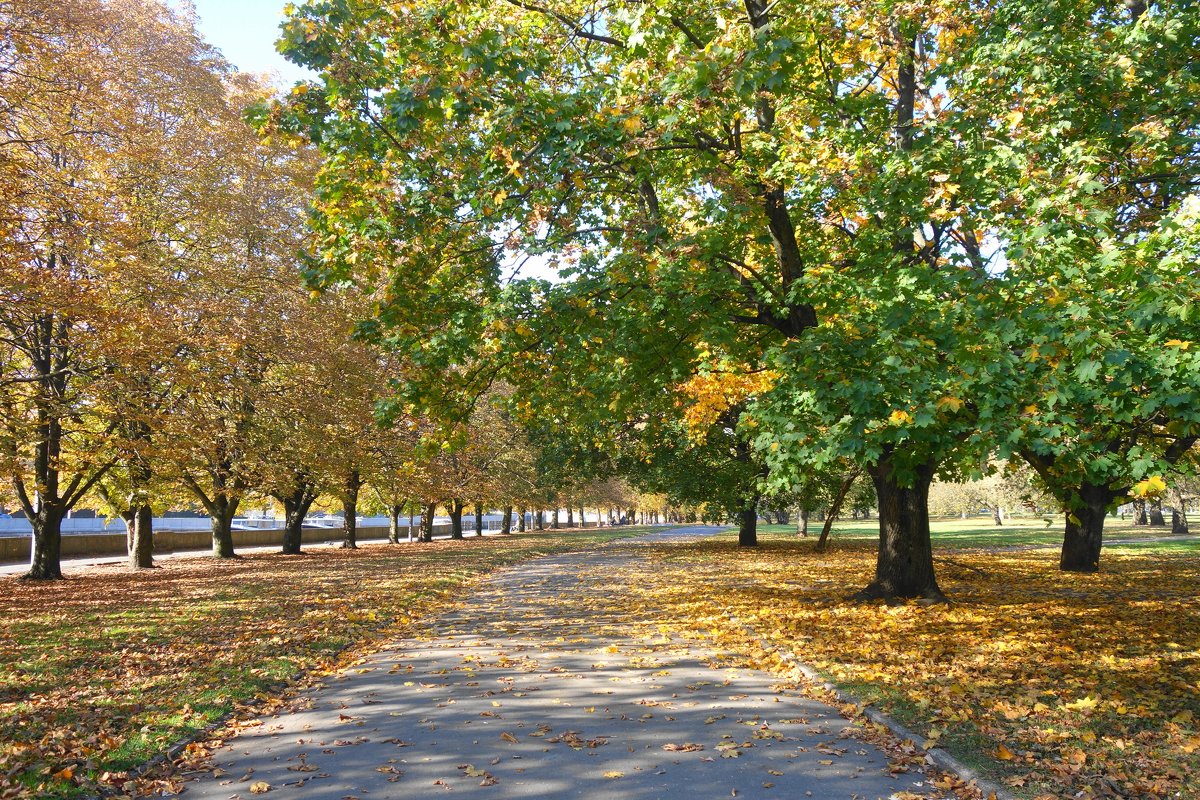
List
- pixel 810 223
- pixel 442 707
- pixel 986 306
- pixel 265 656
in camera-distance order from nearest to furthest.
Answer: pixel 442 707
pixel 986 306
pixel 265 656
pixel 810 223

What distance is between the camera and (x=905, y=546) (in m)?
12.0

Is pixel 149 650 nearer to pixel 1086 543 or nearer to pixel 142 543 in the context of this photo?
pixel 142 543

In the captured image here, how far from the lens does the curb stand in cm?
449

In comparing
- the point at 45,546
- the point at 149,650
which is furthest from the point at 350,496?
the point at 149,650

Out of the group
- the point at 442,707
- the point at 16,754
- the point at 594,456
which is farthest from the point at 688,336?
the point at 594,456

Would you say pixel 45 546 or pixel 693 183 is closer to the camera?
pixel 693 183

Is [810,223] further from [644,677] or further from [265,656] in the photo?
[265,656]

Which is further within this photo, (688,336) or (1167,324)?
(688,336)

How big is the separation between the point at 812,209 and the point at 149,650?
10.8 meters

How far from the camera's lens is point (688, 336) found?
36.7 feet

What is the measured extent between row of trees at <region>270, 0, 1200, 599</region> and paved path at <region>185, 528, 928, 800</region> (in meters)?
2.74

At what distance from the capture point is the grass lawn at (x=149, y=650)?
515 centimetres

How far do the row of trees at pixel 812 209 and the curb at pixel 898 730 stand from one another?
2177 millimetres

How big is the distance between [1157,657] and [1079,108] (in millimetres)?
6431
